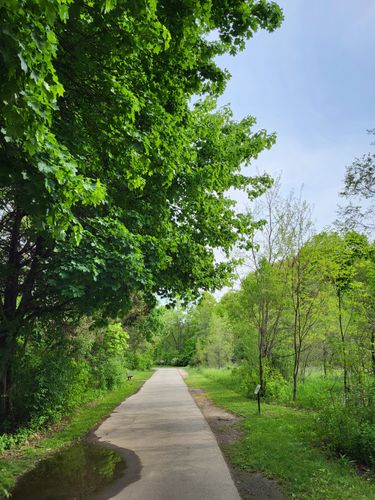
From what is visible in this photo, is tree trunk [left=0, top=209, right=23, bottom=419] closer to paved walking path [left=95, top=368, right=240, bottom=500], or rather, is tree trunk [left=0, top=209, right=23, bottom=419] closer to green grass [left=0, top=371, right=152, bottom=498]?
green grass [left=0, top=371, right=152, bottom=498]

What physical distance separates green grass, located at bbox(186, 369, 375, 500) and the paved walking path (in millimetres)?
675

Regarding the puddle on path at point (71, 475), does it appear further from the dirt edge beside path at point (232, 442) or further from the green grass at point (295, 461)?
the green grass at point (295, 461)

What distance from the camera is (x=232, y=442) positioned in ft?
28.9

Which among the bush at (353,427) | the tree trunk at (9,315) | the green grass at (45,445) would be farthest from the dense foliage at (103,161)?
the bush at (353,427)

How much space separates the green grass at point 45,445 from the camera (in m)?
6.58

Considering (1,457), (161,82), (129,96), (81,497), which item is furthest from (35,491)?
(161,82)

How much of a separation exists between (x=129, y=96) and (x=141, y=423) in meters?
9.80

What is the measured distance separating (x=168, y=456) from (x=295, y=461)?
8.06 ft

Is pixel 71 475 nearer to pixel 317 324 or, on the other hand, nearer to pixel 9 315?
pixel 9 315

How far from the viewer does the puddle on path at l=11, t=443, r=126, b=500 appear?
5.78 meters

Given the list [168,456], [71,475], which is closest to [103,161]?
[71,475]

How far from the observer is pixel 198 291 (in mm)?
10773

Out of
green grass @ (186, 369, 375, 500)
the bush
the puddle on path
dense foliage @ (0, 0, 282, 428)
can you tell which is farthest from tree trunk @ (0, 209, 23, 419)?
the bush

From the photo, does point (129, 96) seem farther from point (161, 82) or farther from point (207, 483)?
point (207, 483)
